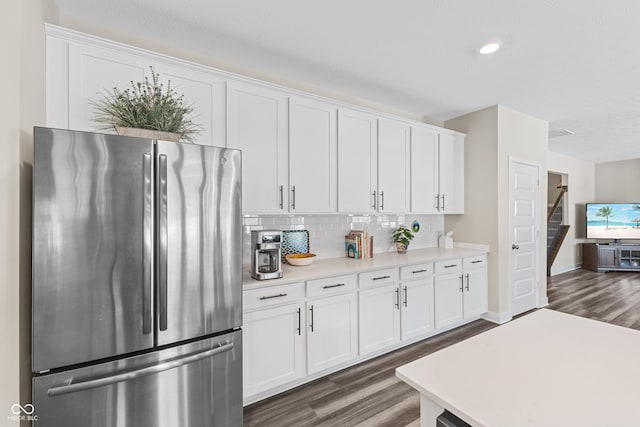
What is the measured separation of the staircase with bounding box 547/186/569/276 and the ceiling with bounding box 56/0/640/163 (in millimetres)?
3809

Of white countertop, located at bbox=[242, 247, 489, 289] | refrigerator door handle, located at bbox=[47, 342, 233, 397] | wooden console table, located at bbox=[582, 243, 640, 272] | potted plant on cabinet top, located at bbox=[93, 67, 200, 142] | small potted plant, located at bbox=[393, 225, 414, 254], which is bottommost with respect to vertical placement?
wooden console table, located at bbox=[582, 243, 640, 272]

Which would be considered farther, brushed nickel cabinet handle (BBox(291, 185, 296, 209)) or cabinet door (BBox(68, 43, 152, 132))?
brushed nickel cabinet handle (BBox(291, 185, 296, 209))

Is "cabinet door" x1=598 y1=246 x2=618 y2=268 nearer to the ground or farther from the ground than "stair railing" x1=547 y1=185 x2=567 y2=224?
nearer to the ground

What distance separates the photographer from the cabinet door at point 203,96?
214 centimetres

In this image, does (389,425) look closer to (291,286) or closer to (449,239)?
(291,286)

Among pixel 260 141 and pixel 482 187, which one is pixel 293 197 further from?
pixel 482 187

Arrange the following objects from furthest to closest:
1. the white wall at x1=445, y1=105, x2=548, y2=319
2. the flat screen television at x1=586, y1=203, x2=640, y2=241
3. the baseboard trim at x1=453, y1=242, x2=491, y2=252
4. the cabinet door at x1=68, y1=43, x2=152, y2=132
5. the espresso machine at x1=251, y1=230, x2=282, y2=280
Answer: the flat screen television at x1=586, y1=203, x2=640, y2=241 → the baseboard trim at x1=453, y1=242, x2=491, y2=252 → the white wall at x1=445, y1=105, x2=548, y2=319 → the espresso machine at x1=251, y1=230, x2=282, y2=280 → the cabinet door at x1=68, y1=43, x2=152, y2=132

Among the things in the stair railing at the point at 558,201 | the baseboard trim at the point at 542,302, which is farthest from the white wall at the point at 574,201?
the baseboard trim at the point at 542,302

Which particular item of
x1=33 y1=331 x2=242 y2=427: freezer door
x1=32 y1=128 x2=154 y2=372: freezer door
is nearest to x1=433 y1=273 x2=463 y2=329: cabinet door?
x1=33 y1=331 x2=242 y2=427: freezer door

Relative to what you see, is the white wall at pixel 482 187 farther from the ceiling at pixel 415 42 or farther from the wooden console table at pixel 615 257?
the wooden console table at pixel 615 257

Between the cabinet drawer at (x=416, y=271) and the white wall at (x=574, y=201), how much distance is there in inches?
204

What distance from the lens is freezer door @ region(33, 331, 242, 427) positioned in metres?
1.29

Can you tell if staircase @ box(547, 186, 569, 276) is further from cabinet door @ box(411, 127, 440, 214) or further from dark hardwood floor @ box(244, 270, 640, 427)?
cabinet door @ box(411, 127, 440, 214)

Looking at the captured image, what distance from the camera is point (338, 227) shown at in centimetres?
331
